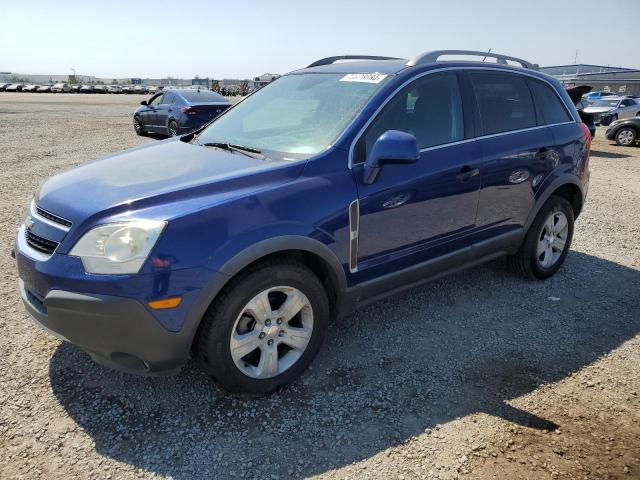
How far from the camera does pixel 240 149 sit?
321cm

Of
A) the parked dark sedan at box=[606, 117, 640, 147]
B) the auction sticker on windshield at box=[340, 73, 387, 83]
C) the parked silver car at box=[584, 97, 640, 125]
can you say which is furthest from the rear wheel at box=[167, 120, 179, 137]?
the parked silver car at box=[584, 97, 640, 125]

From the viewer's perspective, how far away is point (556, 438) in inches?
100.0

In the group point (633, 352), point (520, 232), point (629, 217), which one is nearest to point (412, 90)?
point (520, 232)

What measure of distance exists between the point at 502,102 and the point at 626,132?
48.1ft

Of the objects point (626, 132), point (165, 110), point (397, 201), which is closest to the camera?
point (397, 201)

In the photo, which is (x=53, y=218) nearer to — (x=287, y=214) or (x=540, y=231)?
(x=287, y=214)

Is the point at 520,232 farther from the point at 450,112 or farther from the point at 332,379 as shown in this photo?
the point at 332,379

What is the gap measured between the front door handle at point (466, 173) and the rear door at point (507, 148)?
0.39 feet

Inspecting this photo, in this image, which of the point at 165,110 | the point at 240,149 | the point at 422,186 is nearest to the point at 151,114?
the point at 165,110

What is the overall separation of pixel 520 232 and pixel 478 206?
75 centimetres

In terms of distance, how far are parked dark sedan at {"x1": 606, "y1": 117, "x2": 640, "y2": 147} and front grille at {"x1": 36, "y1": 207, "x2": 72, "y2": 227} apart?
17519 mm

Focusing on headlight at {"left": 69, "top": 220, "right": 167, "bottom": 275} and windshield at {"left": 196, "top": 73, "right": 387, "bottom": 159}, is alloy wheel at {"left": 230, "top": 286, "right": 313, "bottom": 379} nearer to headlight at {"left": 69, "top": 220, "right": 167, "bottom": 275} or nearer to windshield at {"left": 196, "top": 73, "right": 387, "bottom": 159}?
headlight at {"left": 69, "top": 220, "right": 167, "bottom": 275}

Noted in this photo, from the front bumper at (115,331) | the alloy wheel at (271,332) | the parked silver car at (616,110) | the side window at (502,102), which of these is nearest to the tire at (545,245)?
the side window at (502,102)

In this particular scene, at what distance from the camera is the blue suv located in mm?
2330
